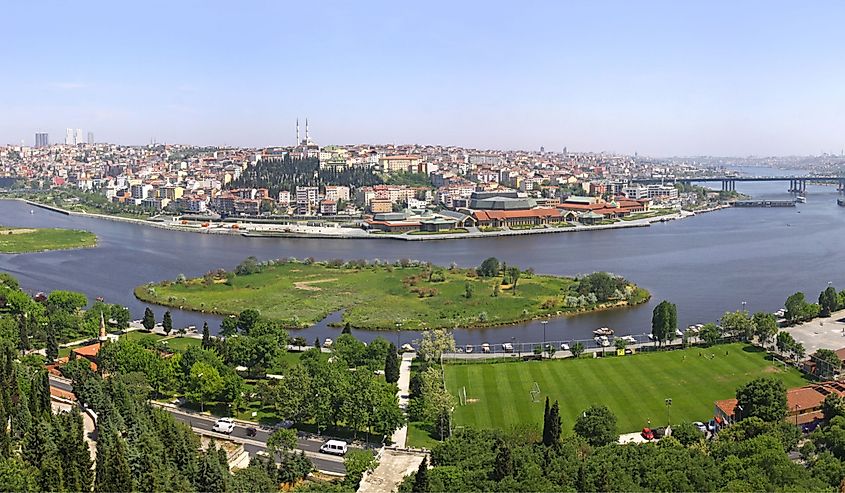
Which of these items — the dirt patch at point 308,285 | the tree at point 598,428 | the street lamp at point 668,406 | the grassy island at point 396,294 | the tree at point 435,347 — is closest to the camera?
the tree at point 598,428

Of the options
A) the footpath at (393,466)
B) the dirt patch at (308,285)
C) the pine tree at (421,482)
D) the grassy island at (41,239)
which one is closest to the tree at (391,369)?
the footpath at (393,466)

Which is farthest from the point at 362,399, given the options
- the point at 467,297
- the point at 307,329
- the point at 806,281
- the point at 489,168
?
the point at 489,168

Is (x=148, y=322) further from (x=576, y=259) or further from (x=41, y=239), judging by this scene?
(x=41, y=239)

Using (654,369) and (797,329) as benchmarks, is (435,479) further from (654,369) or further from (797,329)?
(797,329)

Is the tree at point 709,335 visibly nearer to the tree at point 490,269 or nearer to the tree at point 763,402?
the tree at point 763,402

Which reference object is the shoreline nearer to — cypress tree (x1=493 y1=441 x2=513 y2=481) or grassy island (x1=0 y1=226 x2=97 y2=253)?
grassy island (x1=0 y1=226 x2=97 y2=253)

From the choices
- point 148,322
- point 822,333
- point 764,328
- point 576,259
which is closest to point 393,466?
point 764,328
